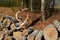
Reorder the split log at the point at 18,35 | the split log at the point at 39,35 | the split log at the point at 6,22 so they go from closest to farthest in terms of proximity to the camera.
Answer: the split log at the point at 39,35 → the split log at the point at 18,35 → the split log at the point at 6,22

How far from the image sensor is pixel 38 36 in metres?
5.40

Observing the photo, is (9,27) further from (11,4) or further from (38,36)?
(11,4)

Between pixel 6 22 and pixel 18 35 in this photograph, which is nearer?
pixel 18 35

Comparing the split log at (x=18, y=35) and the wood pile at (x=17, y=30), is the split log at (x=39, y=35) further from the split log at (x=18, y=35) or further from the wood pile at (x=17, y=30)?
the split log at (x=18, y=35)

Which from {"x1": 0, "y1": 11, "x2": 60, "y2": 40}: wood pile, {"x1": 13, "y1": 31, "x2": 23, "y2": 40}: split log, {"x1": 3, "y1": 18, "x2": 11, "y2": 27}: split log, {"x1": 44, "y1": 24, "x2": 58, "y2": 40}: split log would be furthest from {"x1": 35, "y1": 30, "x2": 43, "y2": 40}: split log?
{"x1": 3, "y1": 18, "x2": 11, "y2": 27}: split log

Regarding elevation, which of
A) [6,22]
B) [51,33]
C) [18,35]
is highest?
[6,22]

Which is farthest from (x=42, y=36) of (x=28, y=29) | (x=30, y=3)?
(x=30, y=3)

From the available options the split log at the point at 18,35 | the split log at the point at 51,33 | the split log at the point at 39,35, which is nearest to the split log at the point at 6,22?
the split log at the point at 18,35

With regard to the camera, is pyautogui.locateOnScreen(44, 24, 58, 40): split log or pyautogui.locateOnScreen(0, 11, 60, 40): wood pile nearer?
pyautogui.locateOnScreen(44, 24, 58, 40): split log

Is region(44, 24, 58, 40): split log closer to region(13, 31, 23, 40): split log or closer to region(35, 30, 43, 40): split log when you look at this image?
region(35, 30, 43, 40): split log

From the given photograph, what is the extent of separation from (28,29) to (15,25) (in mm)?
338

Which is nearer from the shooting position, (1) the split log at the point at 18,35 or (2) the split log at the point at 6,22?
(1) the split log at the point at 18,35

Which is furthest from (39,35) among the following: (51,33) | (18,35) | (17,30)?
(17,30)

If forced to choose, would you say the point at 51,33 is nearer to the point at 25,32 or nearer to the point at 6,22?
the point at 25,32
